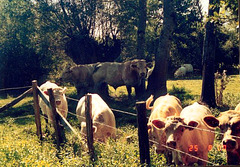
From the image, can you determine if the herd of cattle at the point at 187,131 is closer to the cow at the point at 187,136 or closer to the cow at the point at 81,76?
the cow at the point at 187,136

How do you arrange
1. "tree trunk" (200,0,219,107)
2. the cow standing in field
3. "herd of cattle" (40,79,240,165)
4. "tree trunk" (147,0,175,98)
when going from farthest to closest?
the cow standing in field → "tree trunk" (147,0,175,98) → "tree trunk" (200,0,219,107) → "herd of cattle" (40,79,240,165)

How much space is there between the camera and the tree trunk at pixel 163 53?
1437 cm

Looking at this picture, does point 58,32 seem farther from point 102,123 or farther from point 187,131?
point 187,131

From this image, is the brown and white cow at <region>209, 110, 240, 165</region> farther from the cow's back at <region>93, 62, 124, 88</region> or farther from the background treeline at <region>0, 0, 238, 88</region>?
the background treeline at <region>0, 0, 238, 88</region>

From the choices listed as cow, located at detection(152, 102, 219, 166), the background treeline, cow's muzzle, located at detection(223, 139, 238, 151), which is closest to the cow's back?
the background treeline

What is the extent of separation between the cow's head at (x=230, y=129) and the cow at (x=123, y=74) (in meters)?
10.1

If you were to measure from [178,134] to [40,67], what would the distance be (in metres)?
21.6

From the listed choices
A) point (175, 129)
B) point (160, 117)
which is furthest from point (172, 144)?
point (160, 117)

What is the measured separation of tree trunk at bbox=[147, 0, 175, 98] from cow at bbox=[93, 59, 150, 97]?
0.71 meters

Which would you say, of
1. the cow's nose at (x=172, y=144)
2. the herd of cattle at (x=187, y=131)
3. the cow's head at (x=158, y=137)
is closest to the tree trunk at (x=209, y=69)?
the herd of cattle at (x=187, y=131)

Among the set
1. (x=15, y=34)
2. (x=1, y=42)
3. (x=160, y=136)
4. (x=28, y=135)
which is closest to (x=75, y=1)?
(x=15, y=34)

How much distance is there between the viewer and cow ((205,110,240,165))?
4.47 meters

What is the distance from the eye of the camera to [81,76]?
17.0m

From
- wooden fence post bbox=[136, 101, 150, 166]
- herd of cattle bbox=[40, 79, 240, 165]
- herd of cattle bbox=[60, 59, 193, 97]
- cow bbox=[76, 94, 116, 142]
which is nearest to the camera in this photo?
wooden fence post bbox=[136, 101, 150, 166]
